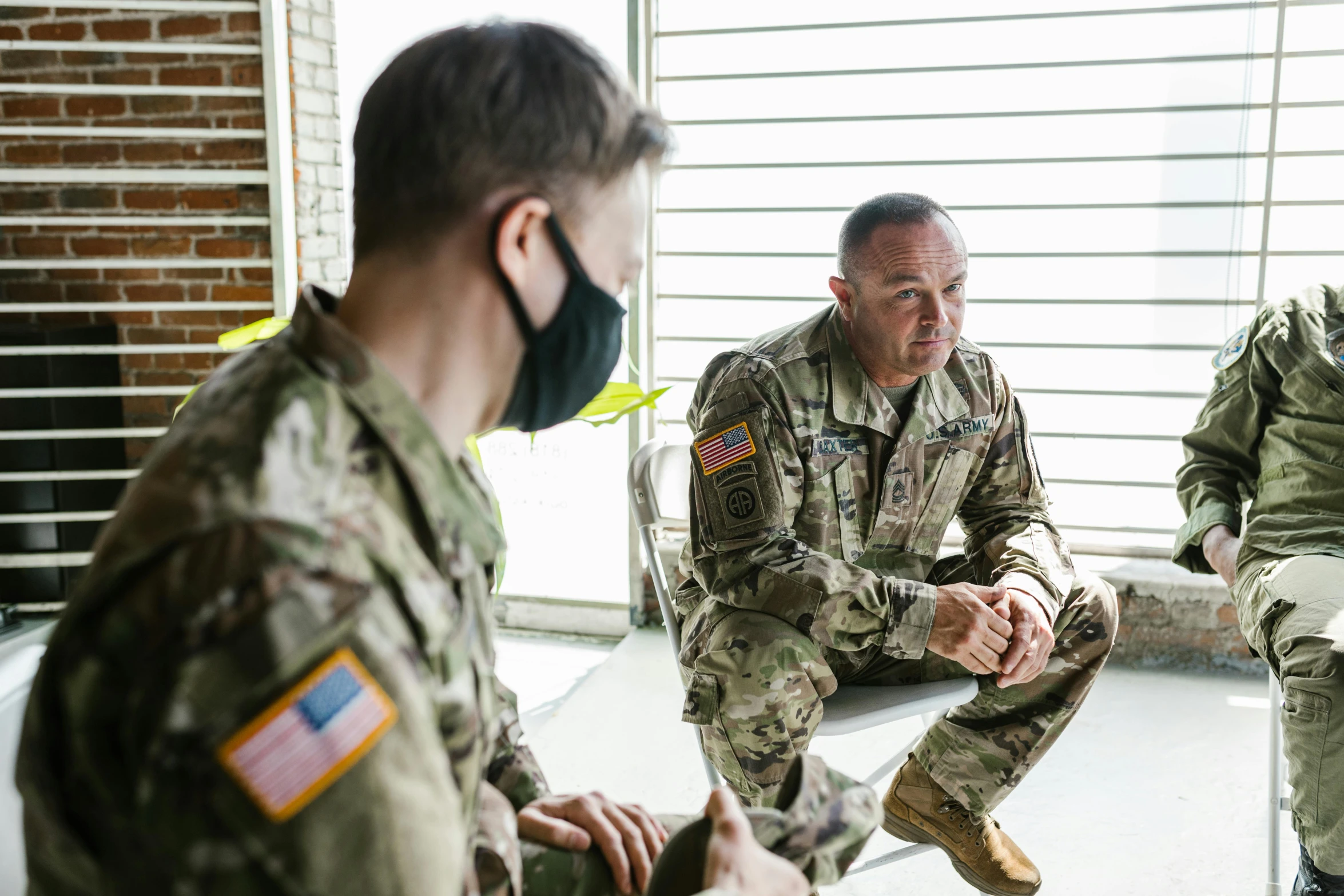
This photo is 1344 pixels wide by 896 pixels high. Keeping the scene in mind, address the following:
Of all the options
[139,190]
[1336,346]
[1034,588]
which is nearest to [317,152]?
[139,190]

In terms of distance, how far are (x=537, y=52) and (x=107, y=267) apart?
320 centimetres

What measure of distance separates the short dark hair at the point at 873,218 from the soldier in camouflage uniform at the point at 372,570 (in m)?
1.29

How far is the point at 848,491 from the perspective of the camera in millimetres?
2273

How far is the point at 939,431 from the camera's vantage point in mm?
2299

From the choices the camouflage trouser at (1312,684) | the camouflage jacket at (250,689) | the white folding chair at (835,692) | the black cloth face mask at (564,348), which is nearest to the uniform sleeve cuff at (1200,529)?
the camouflage trouser at (1312,684)

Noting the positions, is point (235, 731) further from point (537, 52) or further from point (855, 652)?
point (855, 652)

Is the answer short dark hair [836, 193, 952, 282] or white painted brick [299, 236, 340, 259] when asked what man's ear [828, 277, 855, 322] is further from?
white painted brick [299, 236, 340, 259]

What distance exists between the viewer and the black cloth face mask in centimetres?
95

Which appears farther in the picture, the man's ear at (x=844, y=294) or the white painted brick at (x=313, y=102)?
the white painted brick at (x=313, y=102)

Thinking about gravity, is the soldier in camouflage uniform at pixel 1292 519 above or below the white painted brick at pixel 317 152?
below

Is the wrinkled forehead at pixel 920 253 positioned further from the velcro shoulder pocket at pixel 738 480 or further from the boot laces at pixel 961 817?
the boot laces at pixel 961 817

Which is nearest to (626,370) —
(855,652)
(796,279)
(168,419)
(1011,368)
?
(796,279)

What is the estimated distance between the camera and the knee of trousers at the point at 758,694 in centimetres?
193

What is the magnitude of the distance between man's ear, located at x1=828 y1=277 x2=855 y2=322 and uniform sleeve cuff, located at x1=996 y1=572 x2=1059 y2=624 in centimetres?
68
